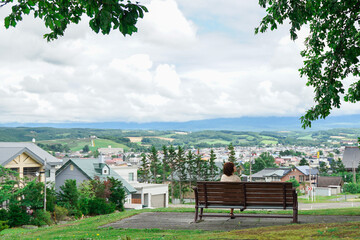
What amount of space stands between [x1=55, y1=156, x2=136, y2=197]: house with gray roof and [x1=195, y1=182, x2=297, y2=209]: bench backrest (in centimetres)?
3660

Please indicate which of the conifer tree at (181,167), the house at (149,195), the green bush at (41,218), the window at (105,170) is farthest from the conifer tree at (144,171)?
the green bush at (41,218)

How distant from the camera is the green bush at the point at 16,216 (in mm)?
25531

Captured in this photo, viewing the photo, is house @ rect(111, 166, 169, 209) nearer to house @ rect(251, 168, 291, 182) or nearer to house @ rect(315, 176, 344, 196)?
house @ rect(315, 176, 344, 196)

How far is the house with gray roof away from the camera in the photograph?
155 ft

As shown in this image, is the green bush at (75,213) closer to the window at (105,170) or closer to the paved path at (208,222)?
the paved path at (208,222)

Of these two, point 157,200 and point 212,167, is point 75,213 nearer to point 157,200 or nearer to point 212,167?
point 157,200

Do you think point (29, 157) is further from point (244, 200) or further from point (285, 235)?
point (285, 235)

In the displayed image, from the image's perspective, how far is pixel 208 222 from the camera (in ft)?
37.0

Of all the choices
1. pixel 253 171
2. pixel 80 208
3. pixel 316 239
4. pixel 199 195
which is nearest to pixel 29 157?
pixel 80 208

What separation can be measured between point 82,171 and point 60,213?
57.6ft

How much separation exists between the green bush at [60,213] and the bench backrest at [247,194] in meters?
20.5

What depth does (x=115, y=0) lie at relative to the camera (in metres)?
5.96

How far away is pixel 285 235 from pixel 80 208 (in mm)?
25029

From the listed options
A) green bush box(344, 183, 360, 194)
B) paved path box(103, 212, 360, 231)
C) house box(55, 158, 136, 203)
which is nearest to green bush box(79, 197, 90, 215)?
house box(55, 158, 136, 203)
